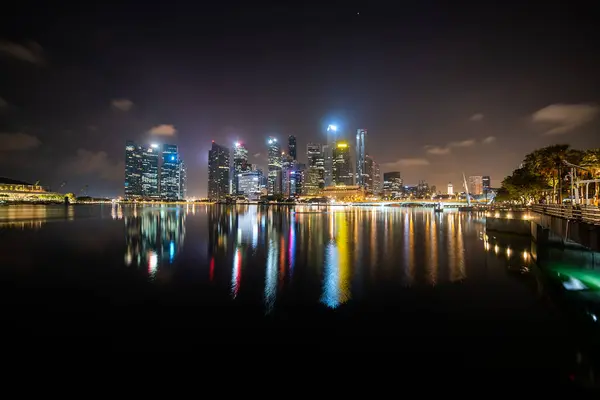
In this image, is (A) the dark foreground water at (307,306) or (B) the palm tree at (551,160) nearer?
(A) the dark foreground water at (307,306)

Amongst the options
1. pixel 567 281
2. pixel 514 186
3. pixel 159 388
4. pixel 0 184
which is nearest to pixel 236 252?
pixel 159 388

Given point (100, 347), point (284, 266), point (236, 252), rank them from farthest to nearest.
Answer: point (236, 252)
point (284, 266)
point (100, 347)

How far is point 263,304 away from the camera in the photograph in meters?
12.4

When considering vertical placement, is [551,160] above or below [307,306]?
above

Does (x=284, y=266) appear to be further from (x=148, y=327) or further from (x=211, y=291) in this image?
(x=148, y=327)

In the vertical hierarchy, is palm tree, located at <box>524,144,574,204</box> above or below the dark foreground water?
above

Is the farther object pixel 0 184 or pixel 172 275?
pixel 0 184

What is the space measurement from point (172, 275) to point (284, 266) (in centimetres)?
619

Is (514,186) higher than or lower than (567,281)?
higher

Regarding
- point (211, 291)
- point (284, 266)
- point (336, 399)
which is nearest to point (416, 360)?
point (336, 399)

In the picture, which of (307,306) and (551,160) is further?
(551,160)

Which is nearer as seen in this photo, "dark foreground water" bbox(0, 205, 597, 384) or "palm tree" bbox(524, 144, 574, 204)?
"dark foreground water" bbox(0, 205, 597, 384)

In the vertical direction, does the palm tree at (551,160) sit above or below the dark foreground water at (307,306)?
above

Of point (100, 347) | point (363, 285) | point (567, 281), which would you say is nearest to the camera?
point (100, 347)
